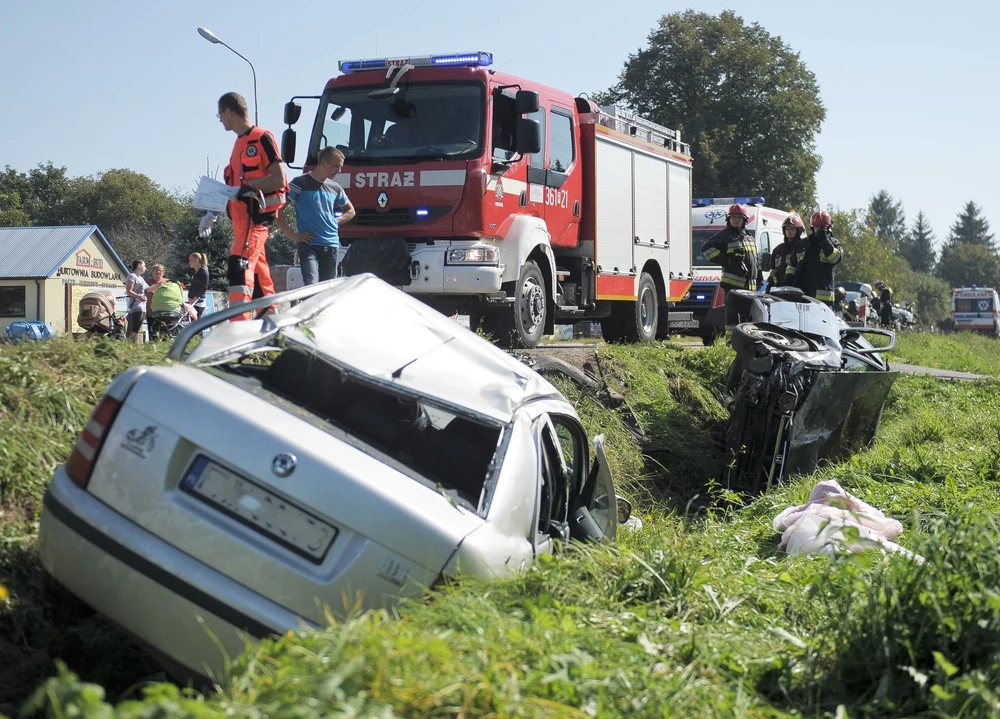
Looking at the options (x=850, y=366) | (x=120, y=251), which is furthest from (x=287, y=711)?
(x=120, y=251)

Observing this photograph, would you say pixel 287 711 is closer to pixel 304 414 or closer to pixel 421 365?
pixel 304 414

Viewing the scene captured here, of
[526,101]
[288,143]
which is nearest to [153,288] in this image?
[288,143]

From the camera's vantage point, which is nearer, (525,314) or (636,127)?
(525,314)

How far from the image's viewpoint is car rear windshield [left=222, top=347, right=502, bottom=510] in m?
4.55

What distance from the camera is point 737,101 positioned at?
52.6 metres

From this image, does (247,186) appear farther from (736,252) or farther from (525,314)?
(736,252)

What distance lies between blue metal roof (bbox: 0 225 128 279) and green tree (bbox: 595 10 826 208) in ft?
81.5

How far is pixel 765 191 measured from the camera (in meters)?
52.1

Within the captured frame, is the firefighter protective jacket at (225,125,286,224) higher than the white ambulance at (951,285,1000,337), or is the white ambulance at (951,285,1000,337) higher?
the firefighter protective jacket at (225,125,286,224)

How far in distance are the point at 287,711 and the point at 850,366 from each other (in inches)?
367

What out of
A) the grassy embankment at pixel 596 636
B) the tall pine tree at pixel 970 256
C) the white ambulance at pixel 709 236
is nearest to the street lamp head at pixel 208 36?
the white ambulance at pixel 709 236

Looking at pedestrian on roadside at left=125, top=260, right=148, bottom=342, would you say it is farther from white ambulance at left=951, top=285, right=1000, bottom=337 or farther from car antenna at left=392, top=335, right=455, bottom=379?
white ambulance at left=951, top=285, right=1000, bottom=337

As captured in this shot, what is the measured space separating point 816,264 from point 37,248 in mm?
36228

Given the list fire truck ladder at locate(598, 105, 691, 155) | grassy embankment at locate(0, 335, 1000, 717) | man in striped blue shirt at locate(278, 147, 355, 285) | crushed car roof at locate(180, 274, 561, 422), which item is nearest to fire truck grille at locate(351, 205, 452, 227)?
man in striped blue shirt at locate(278, 147, 355, 285)
